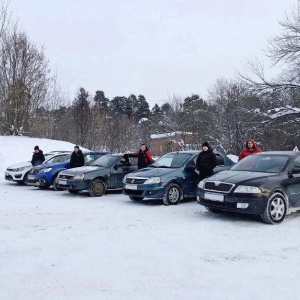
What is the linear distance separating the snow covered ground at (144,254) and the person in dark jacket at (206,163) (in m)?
1.42

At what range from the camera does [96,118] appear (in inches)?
1823

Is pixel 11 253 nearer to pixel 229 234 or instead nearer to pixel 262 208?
pixel 229 234

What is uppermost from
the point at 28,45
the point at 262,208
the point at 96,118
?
the point at 28,45

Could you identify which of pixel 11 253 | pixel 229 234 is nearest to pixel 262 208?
pixel 229 234

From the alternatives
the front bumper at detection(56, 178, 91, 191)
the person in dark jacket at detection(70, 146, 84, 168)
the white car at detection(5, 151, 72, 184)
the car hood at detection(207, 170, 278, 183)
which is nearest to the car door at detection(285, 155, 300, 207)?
the car hood at detection(207, 170, 278, 183)

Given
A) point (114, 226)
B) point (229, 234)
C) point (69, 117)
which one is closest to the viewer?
point (229, 234)

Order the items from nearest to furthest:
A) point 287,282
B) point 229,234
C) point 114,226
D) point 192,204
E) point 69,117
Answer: point 287,282
point 229,234
point 114,226
point 192,204
point 69,117

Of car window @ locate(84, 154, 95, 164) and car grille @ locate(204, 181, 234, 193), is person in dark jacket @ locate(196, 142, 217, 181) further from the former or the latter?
car window @ locate(84, 154, 95, 164)

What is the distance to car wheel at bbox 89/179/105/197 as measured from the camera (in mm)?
12516

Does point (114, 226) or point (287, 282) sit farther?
point (114, 226)

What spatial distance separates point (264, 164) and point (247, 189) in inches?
54.7

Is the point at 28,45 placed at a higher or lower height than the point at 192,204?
higher

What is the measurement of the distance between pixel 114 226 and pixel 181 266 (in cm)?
277

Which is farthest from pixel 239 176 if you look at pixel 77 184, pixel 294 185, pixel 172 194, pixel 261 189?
pixel 77 184
